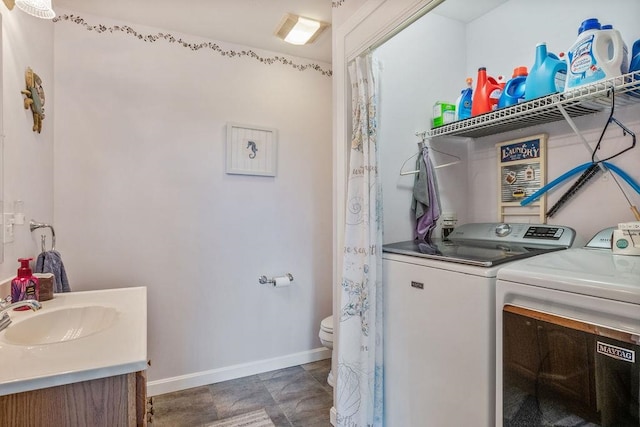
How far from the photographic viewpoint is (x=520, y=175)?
171 centimetres

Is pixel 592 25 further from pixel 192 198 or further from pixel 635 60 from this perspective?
pixel 192 198

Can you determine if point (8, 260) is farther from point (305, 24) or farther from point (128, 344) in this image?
point (305, 24)

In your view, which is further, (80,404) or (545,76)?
(545,76)

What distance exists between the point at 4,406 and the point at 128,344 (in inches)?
10.2

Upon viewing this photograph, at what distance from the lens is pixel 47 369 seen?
0.76 metres

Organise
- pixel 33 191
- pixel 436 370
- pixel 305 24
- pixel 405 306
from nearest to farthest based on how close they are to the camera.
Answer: pixel 436 370
pixel 405 306
pixel 33 191
pixel 305 24

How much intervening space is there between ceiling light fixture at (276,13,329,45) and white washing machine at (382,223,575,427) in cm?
157

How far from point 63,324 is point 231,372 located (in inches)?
54.7

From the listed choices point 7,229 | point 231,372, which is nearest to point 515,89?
point 7,229

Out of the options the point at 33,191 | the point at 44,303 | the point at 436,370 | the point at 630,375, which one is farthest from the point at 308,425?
the point at 33,191

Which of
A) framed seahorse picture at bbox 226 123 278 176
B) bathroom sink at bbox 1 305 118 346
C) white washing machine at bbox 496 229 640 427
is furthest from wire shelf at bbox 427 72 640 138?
bathroom sink at bbox 1 305 118 346

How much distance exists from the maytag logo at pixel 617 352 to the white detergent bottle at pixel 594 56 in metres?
0.94

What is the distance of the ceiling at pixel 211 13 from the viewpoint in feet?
6.26

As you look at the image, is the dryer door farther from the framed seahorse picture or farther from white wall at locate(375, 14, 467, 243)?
the framed seahorse picture
